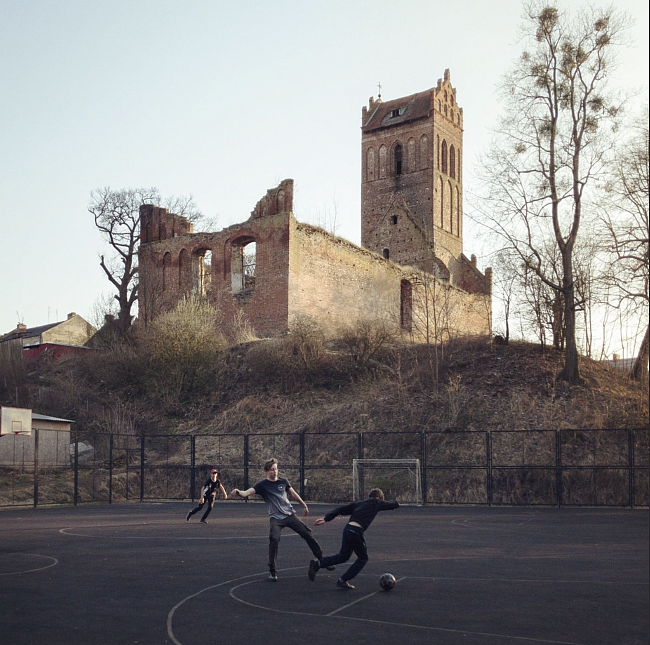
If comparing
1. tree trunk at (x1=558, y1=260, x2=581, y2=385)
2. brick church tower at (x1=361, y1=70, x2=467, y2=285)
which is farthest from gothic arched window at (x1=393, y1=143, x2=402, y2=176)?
tree trunk at (x1=558, y1=260, x2=581, y2=385)

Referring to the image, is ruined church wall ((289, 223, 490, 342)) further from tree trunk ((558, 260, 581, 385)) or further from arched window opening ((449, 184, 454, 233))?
arched window opening ((449, 184, 454, 233))

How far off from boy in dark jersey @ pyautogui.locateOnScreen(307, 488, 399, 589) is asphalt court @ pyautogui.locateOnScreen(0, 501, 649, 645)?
24 cm

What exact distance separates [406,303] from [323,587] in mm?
42979

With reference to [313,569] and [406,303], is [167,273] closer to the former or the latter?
[406,303]

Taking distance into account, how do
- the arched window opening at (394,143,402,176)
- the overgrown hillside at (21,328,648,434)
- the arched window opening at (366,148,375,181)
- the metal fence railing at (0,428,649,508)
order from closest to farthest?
the metal fence railing at (0,428,649,508) → the overgrown hillside at (21,328,648,434) → the arched window opening at (394,143,402,176) → the arched window opening at (366,148,375,181)

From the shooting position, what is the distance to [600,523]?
20.4 metres

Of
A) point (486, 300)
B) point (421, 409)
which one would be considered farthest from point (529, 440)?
point (486, 300)

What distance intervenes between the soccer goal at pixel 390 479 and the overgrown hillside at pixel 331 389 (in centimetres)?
360

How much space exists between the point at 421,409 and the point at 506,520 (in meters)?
13.4

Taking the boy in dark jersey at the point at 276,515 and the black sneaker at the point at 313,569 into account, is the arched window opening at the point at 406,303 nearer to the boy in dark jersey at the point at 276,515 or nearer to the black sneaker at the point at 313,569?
the boy in dark jersey at the point at 276,515

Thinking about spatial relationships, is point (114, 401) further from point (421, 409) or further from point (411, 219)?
point (411, 219)

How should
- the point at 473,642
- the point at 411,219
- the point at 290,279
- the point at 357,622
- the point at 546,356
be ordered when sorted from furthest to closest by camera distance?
the point at 411,219 → the point at 290,279 → the point at 546,356 → the point at 357,622 → the point at 473,642

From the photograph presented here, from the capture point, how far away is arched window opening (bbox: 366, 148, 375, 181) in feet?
249

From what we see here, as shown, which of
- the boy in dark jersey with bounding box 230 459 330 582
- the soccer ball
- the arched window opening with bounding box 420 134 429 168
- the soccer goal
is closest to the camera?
the soccer ball
